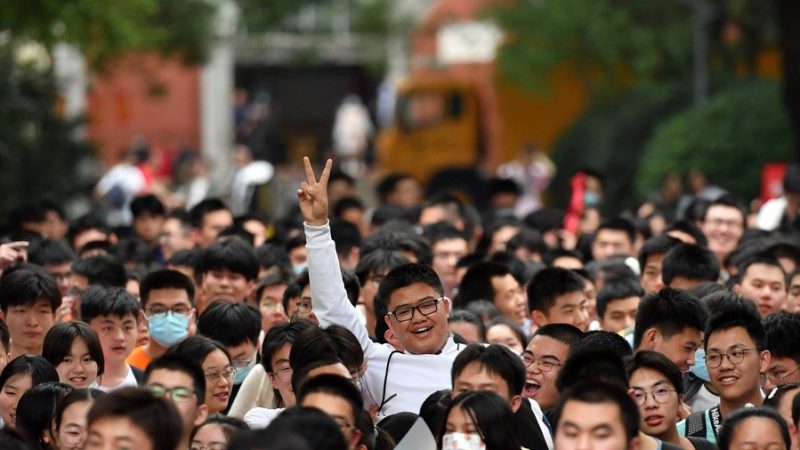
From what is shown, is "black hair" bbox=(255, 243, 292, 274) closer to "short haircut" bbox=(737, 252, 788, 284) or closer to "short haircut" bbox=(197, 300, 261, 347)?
"short haircut" bbox=(197, 300, 261, 347)

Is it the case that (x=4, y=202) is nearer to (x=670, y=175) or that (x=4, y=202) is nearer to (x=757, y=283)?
(x=670, y=175)

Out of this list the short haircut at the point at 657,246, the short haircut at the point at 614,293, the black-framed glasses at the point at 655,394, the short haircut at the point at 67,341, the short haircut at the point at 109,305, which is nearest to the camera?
the black-framed glasses at the point at 655,394

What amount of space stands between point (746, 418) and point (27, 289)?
4436mm

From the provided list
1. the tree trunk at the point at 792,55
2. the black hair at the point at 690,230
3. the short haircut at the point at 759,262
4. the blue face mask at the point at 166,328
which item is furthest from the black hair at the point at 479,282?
the tree trunk at the point at 792,55

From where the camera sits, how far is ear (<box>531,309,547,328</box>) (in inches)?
439

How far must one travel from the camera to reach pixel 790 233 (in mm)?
14875

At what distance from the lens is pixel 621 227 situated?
48.2ft

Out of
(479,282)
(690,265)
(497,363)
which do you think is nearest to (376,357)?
(497,363)

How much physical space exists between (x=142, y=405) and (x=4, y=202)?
49.5 feet

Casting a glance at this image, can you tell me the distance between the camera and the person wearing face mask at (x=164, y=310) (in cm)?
1100

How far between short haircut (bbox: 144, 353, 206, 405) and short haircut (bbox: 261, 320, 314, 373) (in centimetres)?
103

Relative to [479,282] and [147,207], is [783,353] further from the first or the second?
[147,207]

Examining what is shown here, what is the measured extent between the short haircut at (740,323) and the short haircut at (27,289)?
3583 mm

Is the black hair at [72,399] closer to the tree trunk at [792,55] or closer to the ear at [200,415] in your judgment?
the ear at [200,415]
